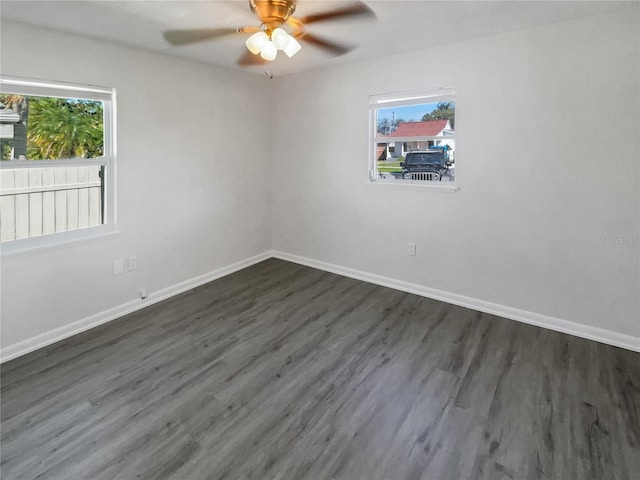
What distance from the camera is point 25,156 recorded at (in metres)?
2.63

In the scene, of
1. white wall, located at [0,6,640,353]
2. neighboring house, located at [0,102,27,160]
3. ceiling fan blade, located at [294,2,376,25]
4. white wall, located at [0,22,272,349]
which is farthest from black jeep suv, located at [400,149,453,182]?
neighboring house, located at [0,102,27,160]

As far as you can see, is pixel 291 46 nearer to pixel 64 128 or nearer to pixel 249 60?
pixel 249 60

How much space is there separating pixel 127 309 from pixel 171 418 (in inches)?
64.7

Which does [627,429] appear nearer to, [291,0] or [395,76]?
[291,0]

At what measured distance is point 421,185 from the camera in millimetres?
3584

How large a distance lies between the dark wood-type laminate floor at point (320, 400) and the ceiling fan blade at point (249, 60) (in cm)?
243

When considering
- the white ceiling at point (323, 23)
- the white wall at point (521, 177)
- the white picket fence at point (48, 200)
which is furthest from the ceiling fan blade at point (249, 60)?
the white picket fence at point (48, 200)

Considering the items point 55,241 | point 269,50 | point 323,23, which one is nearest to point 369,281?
point 323,23

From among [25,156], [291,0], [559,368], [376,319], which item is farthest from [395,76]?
[25,156]

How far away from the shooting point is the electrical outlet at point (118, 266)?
3201 millimetres

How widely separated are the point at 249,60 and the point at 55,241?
2405 mm

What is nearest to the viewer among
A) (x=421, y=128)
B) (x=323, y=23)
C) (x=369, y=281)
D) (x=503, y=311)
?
(x=323, y=23)

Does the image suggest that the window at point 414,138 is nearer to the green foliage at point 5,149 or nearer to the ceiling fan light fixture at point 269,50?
the ceiling fan light fixture at point 269,50

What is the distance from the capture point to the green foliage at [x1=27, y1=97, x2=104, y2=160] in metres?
2.67
